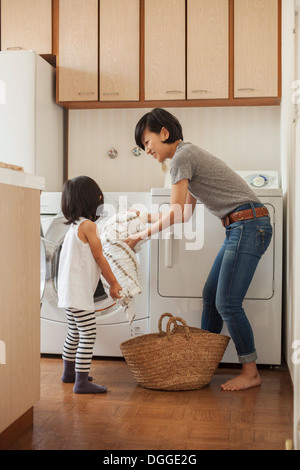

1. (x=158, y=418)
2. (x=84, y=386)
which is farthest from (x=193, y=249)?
(x=158, y=418)

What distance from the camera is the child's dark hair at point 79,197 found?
7.50ft

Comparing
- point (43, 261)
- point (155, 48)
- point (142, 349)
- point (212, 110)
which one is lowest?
point (142, 349)

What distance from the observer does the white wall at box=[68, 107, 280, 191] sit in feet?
11.1

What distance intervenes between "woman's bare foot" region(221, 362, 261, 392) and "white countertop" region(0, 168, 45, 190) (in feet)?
3.82

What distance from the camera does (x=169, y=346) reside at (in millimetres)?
2250

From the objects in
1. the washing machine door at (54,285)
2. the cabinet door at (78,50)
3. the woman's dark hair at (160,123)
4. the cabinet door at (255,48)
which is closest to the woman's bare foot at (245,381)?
the washing machine door at (54,285)

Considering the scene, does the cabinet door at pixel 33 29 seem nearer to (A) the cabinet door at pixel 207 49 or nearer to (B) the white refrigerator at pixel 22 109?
(B) the white refrigerator at pixel 22 109

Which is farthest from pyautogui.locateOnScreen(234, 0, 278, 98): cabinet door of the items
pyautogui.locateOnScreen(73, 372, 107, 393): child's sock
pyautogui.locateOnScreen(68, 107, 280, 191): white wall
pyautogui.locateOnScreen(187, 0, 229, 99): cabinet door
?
pyautogui.locateOnScreen(73, 372, 107, 393): child's sock

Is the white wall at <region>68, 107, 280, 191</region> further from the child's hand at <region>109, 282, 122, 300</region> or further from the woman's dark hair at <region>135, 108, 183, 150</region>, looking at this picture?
the child's hand at <region>109, 282, 122, 300</region>

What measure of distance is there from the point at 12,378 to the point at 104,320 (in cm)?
121

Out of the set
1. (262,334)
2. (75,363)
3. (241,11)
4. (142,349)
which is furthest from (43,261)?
(241,11)

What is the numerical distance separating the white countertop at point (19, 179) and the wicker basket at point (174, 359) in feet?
2.74

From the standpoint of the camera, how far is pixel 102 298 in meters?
2.78

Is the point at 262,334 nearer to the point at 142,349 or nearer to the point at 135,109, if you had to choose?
the point at 142,349
